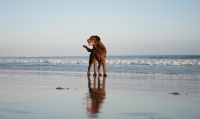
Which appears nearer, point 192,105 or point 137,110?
point 137,110

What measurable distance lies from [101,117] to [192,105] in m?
1.84

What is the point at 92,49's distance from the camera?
1466 centimetres

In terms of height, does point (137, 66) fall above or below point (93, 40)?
below

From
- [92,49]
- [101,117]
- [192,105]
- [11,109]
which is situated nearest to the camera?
[101,117]

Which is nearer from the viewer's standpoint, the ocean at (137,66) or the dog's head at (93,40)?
the dog's head at (93,40)

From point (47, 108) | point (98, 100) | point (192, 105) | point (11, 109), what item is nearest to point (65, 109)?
point (47, 108)

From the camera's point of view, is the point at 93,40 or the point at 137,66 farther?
the point at 137,66

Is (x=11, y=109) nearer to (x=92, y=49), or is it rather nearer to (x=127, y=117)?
(x=127, y=117)

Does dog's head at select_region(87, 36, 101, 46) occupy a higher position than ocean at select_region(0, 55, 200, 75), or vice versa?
dog's head at select_region(87, 36, 101, 46)

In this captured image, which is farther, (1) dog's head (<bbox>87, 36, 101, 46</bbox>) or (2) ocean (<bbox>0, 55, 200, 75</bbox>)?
(2) ocean (<bbox>0, 55, 200, 75</bbox>)

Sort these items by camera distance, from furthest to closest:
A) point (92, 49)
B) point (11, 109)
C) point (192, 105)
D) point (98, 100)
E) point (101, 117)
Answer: point (92, 49) < point (98, 100) < point (192, 105) < point (11, 109) < point (101, 117)

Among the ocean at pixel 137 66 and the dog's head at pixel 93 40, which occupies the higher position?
the dog's head at pixel 93 40

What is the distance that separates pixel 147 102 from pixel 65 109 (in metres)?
1.56

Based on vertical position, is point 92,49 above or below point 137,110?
above
